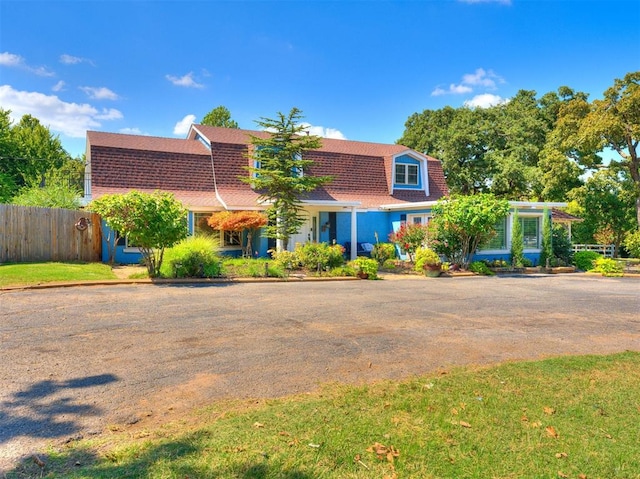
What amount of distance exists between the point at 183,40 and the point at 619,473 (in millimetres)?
17777

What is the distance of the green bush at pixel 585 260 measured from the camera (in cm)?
1941

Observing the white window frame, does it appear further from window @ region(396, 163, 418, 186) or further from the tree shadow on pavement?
the tree shadow on pavement

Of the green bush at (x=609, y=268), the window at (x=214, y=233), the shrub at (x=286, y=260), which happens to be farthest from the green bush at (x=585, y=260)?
the window at (x=214, y=233)

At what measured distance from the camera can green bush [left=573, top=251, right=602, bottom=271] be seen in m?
19.4

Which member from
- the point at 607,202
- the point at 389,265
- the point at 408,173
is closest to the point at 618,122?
the point at 607,202

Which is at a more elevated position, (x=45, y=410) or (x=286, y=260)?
(x=286, y=260)

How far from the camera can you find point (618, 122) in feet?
73.8

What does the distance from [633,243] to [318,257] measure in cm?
→ 2125

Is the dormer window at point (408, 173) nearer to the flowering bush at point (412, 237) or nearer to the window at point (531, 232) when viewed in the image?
the flowering bush at point (412, 237)

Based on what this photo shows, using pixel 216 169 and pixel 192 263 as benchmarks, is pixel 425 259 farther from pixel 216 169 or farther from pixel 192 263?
pixel 216 169

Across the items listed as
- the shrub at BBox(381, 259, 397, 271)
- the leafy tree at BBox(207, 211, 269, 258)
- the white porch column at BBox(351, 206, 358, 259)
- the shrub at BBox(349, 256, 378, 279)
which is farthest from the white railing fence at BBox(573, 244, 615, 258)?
the leafy tree at BBox(207, 211, 269, 258)

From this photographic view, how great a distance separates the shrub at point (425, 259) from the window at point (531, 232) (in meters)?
6.15

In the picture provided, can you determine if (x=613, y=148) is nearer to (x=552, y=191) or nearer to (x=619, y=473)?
(x=552, y=191)

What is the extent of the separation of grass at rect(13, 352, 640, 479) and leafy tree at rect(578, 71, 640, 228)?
75.7ft
